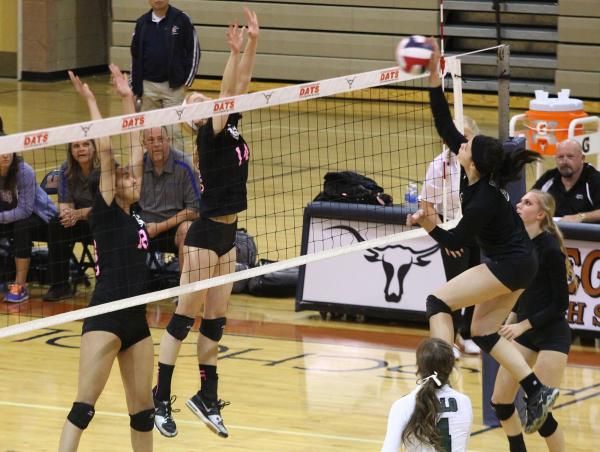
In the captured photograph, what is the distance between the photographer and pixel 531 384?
7.32 m

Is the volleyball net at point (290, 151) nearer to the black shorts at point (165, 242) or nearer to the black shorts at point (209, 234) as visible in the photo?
the black shorts at point (209, 234)

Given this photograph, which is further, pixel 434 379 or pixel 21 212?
pixel 21 212

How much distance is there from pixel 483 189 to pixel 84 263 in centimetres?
536

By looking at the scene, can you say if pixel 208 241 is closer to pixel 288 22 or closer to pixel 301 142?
pixel 301 142

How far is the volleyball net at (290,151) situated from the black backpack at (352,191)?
0.95 ft

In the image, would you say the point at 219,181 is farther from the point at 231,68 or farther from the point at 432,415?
the point at 432,415

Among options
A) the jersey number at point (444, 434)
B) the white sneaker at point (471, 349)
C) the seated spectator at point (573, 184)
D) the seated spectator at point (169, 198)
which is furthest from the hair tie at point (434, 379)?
the seated spectator at point (169, 198)

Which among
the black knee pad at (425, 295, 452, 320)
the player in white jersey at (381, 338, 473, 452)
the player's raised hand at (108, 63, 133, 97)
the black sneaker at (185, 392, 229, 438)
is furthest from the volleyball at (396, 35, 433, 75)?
the black sneaker at (185, 392, 229, 438)

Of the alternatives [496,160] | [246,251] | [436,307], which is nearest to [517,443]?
[436,307]

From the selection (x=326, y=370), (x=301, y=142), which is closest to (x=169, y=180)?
(x=326, y=370)

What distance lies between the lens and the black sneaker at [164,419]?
24.9 feet

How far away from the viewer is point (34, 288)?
38.7ft

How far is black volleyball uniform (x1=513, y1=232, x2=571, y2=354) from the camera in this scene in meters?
7.62

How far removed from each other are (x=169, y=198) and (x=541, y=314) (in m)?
4.26
